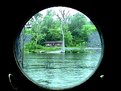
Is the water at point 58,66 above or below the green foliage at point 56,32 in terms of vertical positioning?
below

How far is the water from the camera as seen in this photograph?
2047 millimetres

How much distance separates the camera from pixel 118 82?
160 centimetres

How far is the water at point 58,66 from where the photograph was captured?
2.05 meters

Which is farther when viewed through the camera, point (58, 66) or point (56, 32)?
point (58, 66)

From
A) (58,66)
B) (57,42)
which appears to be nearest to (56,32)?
(57,42)

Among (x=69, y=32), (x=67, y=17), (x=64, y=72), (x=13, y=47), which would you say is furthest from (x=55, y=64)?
(x=13, y=47)

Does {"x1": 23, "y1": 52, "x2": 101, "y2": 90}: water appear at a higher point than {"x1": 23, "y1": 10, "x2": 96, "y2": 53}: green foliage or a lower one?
lower

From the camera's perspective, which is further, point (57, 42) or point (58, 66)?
point (58, 66)

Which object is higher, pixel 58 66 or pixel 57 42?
pixel 57 42

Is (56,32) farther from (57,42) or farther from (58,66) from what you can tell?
(58,66)

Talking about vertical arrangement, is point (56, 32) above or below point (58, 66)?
above

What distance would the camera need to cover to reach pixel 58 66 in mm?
2432

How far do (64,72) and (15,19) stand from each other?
1.16 meters

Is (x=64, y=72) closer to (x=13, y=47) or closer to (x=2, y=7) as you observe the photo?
(x=13, y=47)
